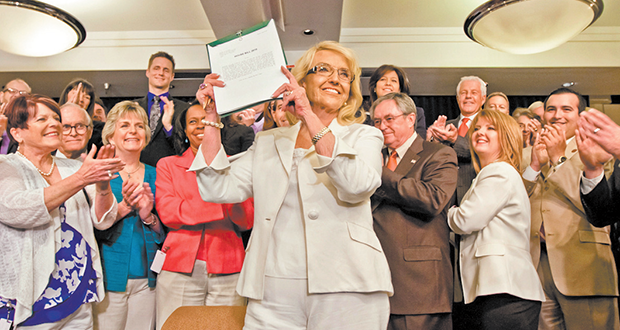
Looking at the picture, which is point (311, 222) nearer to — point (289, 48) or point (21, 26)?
point (21, 26)

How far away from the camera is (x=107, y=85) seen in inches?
245

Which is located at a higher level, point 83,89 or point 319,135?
point 83,89

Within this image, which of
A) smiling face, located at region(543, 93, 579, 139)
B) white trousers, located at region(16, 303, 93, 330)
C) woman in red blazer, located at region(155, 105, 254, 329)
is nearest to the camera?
white trousers, located at region(16, 303, 93, 330)

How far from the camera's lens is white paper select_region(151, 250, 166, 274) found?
257 centimetres

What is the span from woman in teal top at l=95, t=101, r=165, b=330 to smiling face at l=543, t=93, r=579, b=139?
9.27ft

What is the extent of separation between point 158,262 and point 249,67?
147 centimetres

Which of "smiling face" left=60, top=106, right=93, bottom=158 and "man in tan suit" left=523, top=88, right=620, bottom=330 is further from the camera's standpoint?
"smiling face" left=60, top=106, right=93, bottom=158

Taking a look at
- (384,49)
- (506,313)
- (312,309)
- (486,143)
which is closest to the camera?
(312,309)

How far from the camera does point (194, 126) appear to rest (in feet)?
9.68

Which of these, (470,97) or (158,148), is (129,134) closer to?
(158,148)

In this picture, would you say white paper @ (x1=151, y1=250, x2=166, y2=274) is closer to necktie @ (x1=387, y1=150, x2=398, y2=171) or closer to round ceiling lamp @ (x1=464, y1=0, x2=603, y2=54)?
necktie @ (x1=387, y1=150, x2=398, y2=171)

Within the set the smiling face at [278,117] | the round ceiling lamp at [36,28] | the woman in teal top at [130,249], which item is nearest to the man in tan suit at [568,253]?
the smiling face at [278,117]

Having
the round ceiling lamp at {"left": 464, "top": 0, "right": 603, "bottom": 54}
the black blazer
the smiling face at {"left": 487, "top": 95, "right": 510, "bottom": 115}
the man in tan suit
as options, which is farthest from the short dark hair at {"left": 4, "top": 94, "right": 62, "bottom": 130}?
the round ceiling lamp at {"left": 464, "top": 0, "right": 603, "bottom": 54}

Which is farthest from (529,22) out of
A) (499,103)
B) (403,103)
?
(403,103)
